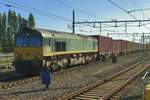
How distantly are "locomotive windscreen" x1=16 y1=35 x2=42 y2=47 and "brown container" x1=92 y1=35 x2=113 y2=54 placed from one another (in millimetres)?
19907

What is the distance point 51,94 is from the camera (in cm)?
1582

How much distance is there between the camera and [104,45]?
154 ft

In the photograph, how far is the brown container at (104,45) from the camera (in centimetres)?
4409

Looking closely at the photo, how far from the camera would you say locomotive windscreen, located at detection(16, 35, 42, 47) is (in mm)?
23855

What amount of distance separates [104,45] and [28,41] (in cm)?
2371

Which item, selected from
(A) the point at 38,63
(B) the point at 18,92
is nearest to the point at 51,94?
(B) the point at 18,92

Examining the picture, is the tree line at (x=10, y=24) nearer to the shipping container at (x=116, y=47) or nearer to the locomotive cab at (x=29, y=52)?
the shipping container at (x=116, y=47)

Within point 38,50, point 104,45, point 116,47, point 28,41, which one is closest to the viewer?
point 38,50

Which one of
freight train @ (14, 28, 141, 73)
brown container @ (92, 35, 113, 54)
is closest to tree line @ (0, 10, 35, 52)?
brown container @ (92, 35, 113, 54)

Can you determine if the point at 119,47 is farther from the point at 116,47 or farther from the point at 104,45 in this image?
the point at 104,45

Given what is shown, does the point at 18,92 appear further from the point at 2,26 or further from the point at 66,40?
the point at 2,26

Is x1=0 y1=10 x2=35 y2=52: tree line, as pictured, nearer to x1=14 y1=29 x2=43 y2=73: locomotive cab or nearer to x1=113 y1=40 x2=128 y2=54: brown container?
x1=113 y1=40 x2=128 y2=54: brown container

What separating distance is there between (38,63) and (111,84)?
18.3 feet

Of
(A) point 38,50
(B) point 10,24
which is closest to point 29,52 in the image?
(A) point 38,50
